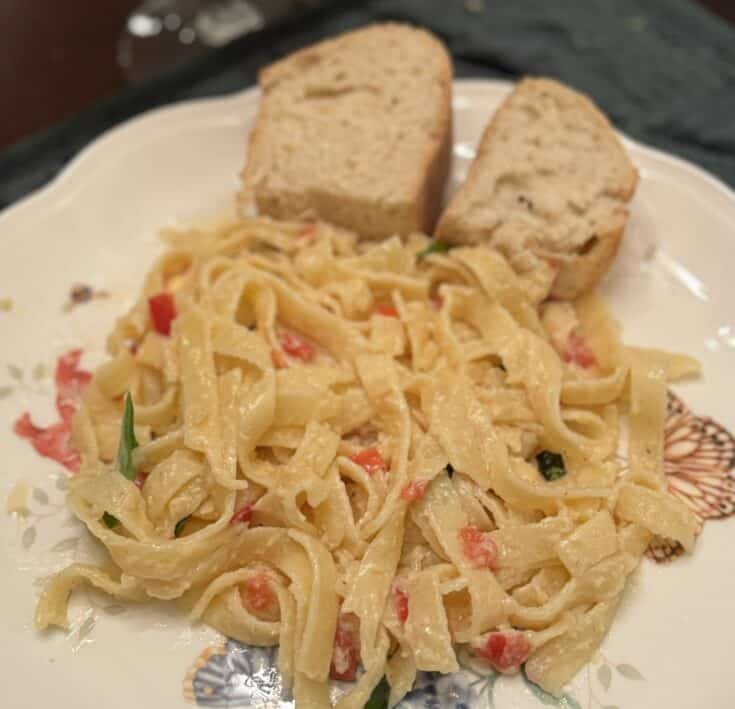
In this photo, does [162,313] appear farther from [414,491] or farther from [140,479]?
[414,491]

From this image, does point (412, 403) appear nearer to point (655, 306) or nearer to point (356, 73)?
point (655, 306)

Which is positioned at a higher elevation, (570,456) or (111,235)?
(570,456)

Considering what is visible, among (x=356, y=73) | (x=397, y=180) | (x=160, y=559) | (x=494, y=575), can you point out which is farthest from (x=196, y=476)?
(x=356, y=73)

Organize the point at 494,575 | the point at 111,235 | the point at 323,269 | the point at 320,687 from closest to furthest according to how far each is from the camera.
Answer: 1. the point at 320,687
2. the point at 494,575
3. the point at 323,269
4. the point at 111,235

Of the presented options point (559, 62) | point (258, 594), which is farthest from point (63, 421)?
point (559, 62)

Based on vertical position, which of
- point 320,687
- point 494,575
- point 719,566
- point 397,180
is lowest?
point 320,687

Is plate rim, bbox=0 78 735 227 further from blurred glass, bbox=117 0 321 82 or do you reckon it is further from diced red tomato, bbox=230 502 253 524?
diced red tomato, bbox=230 502 253 524

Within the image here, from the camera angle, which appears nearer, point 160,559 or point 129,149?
point 160,559

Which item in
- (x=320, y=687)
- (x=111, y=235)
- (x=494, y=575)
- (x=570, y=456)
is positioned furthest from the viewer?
(x=111, y=235)
